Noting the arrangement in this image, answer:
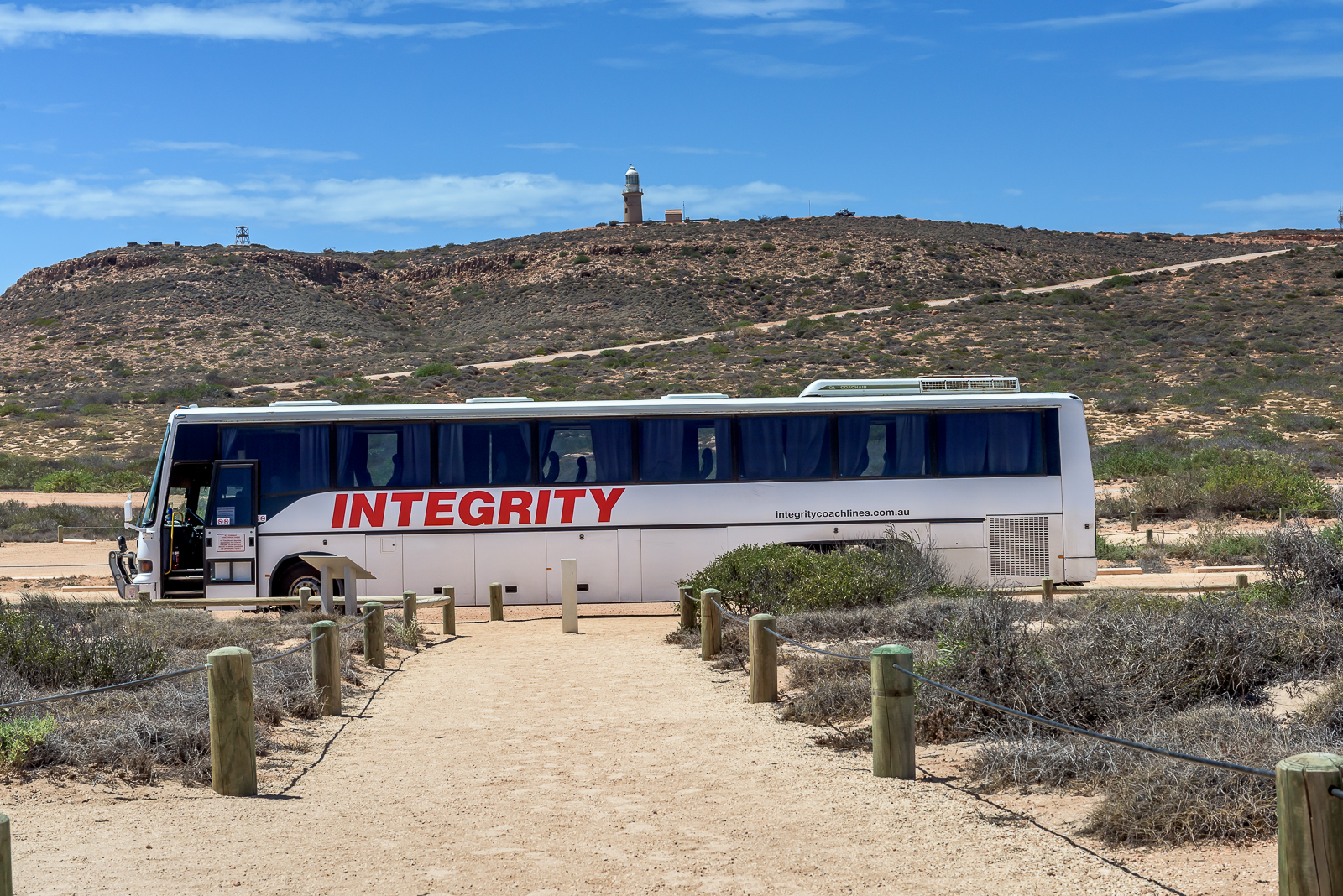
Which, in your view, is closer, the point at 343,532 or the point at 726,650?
the point at 726,650

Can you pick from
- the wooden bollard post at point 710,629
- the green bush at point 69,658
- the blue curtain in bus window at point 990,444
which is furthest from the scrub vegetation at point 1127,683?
the green bush at point 69,658

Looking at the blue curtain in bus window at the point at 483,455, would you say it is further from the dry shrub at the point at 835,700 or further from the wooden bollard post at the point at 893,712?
the wooden bollard post at the point at 893,712

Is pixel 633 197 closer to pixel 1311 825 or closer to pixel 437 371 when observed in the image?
pixel 437 371

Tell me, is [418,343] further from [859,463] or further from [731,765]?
[731,765]

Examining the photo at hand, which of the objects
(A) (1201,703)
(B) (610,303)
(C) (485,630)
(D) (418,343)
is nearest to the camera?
(A) (1201,703)

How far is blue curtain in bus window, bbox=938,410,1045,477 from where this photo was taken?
16391 mm

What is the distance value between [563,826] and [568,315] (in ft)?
244

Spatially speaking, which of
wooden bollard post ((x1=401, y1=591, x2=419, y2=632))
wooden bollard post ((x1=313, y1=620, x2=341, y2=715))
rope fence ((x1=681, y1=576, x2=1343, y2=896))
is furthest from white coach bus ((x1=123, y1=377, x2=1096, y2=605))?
wooden bollard post ((x1=313, y1=620, x2=341, y2=715))

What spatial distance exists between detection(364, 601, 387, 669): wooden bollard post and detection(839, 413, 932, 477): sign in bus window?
679 centimetres

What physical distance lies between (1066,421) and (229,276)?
79429mm

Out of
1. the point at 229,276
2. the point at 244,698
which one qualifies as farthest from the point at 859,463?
the point at 229,276

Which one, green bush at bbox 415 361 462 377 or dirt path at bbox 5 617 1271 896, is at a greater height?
green bush at bbox 415 361 462 377

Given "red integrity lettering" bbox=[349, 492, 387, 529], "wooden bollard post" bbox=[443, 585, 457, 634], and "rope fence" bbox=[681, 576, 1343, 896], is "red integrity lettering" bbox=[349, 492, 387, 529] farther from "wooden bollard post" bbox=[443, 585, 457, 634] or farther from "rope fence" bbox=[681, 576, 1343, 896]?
"rope fence" bbox=[681, 576, 1343, 896]

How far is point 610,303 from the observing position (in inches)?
3201
